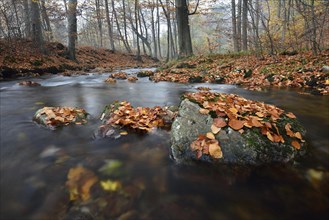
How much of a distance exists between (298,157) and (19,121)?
4518 mm

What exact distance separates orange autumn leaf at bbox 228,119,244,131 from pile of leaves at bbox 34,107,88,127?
2.63 metres

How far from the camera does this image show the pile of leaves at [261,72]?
735 cm

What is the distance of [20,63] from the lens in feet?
37.5

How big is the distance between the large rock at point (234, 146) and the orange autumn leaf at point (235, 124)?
42 mm

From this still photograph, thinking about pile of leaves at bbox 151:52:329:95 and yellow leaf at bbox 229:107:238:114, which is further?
pile of leaves at bbox 151:52:329:95

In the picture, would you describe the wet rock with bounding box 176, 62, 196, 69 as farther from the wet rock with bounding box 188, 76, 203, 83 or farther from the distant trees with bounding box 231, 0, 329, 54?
the distant trees with bounding box 231, 0, 329, 54

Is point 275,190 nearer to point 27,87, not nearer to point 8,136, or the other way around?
point 8,136

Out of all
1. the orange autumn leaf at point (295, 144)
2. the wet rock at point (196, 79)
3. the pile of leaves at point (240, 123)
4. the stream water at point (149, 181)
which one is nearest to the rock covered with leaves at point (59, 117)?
the stream water at point (149, 181)

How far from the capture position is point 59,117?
4.12 meters

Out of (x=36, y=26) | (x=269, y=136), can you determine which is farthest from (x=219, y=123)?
(x=36, y=26)

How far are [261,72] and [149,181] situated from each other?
25.0 ft

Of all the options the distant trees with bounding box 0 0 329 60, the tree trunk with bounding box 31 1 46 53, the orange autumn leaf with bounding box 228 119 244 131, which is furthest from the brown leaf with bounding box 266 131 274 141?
the tree trunk with bounding box 31 1 46 53

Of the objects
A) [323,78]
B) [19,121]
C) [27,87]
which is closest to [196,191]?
[19,121]

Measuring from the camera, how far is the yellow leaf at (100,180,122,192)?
247cm
